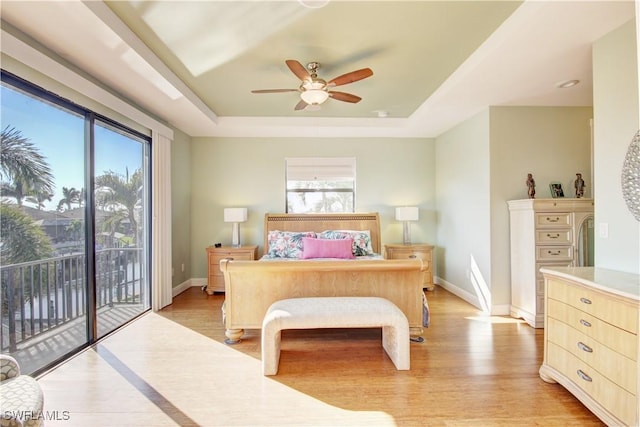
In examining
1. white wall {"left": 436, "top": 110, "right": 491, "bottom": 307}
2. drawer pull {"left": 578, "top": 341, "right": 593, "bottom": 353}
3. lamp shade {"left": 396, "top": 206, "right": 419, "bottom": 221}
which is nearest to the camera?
drawer pull {"left": 578, "top": 341, "right": 593, "bottom": 353}

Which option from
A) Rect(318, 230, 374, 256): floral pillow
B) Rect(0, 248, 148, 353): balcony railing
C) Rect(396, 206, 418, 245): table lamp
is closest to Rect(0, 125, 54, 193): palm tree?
Rect(0, 248, 148, 353): balcony railing

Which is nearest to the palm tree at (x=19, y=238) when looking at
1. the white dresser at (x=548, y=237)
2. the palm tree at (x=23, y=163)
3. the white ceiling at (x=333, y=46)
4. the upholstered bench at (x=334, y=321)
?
the palm tree at (x=23, y=163)

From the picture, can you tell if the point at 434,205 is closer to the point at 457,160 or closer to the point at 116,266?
the point at 457,160

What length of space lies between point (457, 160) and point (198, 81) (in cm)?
369

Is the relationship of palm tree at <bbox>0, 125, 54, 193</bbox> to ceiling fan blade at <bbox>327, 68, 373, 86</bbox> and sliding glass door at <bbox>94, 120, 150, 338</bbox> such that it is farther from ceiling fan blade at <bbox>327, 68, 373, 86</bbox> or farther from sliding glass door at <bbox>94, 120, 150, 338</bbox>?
ceiling fan blade at <bbox>327, 68, 373, 86</bbox>

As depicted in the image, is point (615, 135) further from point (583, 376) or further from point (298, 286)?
point (298, 286)

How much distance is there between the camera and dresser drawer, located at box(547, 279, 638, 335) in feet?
5.12

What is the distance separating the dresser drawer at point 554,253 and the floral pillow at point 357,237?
2.07m

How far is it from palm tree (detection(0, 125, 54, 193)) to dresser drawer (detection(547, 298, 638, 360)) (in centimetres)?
405

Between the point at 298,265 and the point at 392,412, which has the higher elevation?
the point at 298,265

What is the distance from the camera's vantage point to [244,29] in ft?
7.70

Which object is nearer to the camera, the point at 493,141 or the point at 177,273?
the point at 493,141

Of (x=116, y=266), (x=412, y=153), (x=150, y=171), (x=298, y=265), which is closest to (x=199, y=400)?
(x=298, y=265)

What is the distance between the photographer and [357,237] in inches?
180
